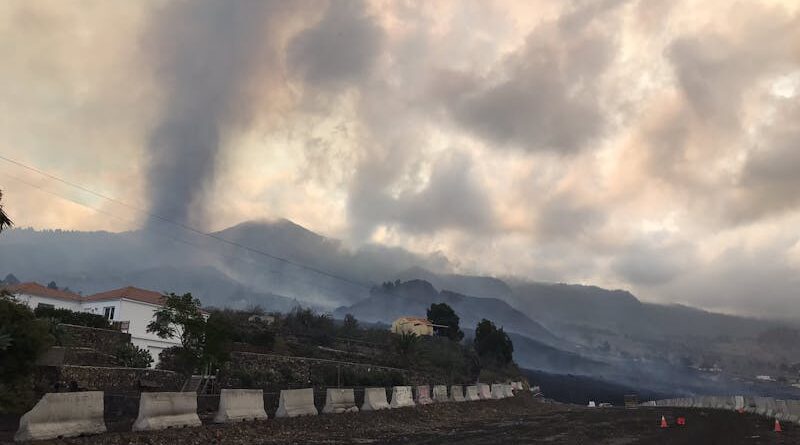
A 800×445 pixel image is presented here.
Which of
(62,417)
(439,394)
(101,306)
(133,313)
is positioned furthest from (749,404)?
(101,306)

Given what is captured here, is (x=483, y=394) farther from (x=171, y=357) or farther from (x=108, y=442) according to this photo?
(x=108, y=442)

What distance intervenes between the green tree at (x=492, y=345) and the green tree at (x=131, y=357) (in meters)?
77.7

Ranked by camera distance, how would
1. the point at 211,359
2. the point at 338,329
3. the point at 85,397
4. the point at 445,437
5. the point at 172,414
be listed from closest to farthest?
the point at 85,397
the point at 172,414
the point at 445,437
the point at 211,359
the point at 338,329

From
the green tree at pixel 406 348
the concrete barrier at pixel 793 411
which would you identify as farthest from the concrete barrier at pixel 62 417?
the green tree at pixel 406 348

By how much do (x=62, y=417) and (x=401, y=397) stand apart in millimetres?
17112

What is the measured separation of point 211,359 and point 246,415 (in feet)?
40.8

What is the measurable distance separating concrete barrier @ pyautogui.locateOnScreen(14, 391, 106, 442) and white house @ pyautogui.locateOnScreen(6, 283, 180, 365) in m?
38.4

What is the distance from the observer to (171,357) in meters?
37.9

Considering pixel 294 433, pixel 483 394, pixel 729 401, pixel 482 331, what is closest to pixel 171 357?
pixel 483 394

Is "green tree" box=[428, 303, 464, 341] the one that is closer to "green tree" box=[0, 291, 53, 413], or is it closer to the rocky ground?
the rocky ground

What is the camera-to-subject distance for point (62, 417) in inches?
481

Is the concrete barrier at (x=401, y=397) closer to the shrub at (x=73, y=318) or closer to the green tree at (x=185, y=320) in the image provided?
the green tree at (x=185, y=320)

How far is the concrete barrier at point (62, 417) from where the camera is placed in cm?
1141

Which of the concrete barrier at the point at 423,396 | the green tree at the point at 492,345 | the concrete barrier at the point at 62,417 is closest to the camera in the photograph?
the concrete barrier at the point at 62,417
